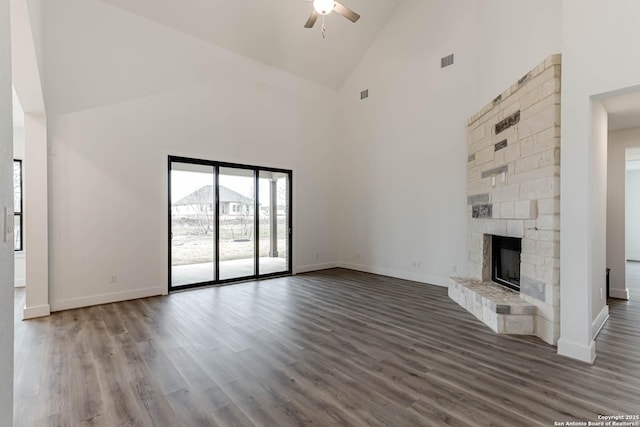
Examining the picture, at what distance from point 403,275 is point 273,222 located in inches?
123

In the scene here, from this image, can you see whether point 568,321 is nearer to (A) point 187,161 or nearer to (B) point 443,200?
(B) point 443,200

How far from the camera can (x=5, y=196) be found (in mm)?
1178

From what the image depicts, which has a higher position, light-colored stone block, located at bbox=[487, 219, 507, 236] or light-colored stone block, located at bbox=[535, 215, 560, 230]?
light-colored stone block, located at bbox=[535, 215, 560, 230]

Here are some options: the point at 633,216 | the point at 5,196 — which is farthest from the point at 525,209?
the point at 633,216

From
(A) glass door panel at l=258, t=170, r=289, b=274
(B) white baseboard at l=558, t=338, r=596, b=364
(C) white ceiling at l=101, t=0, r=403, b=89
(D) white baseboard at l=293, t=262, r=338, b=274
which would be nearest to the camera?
(B) white baseboard at l=558, t=338, r=596, b=364

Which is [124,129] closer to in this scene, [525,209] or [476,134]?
[476,134]

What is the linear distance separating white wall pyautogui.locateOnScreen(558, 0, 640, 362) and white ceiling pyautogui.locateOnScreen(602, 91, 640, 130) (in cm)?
36

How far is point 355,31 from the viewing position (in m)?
6.68

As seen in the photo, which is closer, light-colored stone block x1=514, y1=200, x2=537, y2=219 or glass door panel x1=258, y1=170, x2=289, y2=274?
light-colored stone block x1=514, y1=200, x2=537, y2=219

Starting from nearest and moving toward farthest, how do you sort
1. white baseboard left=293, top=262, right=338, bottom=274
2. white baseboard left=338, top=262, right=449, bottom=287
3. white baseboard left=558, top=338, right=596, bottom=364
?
white baseboard left=558, top=338, right=596, bottom=364 < white baseboard left=338, top=262, right=449, bottom=287 < white baseboard left=293, top=262, right=338, bottom=274

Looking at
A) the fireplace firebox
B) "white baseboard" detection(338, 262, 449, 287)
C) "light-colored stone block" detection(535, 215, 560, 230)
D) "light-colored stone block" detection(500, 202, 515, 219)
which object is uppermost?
"light-colored stone block" detection(500, 202, 515, 219)

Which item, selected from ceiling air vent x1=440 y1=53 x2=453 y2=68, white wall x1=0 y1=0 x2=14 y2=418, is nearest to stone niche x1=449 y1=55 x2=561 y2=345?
ceiling air vent x1=440 y1=53 x2=453 y2=68

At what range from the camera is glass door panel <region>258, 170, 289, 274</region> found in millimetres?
6746

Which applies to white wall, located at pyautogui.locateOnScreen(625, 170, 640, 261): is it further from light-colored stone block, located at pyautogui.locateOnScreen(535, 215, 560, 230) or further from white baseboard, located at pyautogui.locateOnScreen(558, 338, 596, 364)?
white baseboard, located at pyautogui.locateOnScreen(558, 338, 596, 364)
